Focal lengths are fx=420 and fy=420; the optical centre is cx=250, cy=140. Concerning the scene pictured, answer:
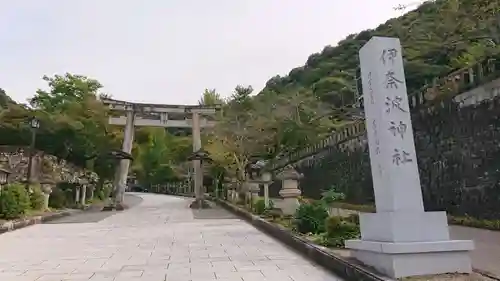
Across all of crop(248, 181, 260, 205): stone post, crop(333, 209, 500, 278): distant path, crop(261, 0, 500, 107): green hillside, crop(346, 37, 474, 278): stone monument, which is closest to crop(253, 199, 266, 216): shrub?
crop(248, 181, 260, 205): stone post

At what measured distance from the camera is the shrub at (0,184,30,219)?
11.9 metres

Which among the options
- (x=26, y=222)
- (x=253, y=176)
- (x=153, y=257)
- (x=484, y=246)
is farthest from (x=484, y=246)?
(x=26, y=222)

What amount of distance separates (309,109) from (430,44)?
629 centimetres

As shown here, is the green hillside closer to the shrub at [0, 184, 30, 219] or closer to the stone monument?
the stone monument

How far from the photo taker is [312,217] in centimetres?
758

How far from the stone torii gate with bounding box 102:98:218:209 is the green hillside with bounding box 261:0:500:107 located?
4.26 meters

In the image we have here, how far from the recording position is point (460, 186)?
845cm

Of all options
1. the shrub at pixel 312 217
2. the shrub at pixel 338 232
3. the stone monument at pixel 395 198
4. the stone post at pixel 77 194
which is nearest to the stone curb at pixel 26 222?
the stone post at pixel 77 194

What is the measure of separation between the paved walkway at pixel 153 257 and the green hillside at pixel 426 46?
459cm

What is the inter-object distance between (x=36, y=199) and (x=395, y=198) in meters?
14.4

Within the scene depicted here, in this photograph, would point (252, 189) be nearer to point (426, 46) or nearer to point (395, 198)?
point (426, 46)

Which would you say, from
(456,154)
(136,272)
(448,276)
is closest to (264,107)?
(456,154)

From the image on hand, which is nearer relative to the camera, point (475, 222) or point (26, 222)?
point (475, 222)

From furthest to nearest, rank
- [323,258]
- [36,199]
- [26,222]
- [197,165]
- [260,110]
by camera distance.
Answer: [197,165]
[260,110]
[36,199]
[26,222]
[323,258]
